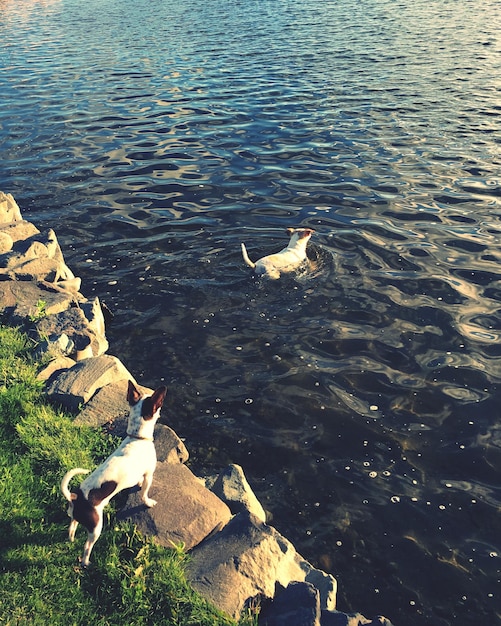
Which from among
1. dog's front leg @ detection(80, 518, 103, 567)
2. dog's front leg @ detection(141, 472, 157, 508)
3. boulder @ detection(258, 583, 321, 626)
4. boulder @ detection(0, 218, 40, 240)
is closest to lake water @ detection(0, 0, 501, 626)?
boulder @ detection(0, 218, 40, 240)

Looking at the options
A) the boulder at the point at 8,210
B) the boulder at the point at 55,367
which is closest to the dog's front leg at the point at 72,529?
the boulder at the point at 55,367

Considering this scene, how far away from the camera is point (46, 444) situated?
713cm

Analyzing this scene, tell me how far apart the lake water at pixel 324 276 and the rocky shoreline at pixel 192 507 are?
638 mm

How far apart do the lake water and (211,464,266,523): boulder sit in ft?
1.28

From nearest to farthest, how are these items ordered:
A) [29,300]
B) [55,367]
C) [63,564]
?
1. [63,564]
2. [55,367]
3. [29,300]

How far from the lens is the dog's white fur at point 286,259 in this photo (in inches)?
481

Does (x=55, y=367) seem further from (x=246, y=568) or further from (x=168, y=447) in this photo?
(x=246, y=568)

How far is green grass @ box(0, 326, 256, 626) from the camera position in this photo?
532cm

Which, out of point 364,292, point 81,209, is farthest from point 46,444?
point 81,209

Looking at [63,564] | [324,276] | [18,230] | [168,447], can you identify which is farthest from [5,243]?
[63,564]

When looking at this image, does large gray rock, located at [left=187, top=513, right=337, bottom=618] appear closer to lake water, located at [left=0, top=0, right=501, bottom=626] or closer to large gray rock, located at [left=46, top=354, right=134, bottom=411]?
lake water, located at [left=0, top=0, right=501, bottom=626]

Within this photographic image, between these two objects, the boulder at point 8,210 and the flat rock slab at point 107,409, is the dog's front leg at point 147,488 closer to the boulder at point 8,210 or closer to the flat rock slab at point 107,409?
the flat rock slab at point 107,409

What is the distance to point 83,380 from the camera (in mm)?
8453

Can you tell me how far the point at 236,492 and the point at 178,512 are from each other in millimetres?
941
